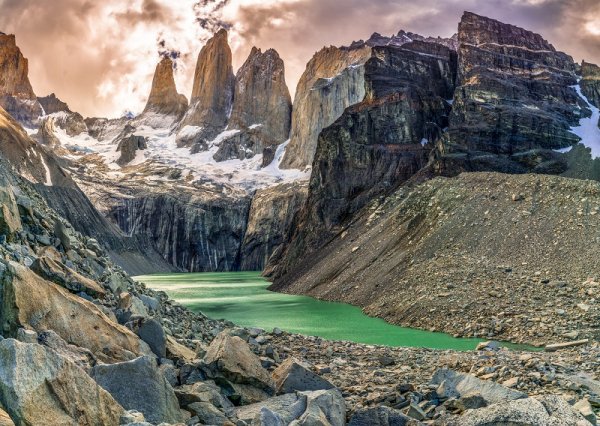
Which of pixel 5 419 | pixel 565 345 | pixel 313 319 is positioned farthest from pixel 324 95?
pixel 5 419

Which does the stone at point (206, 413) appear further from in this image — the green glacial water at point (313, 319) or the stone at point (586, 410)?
the green glacial water at point (313, 319)

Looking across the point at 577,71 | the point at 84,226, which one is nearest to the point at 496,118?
the point at 577,71

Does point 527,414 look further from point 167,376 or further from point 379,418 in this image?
point 167,376

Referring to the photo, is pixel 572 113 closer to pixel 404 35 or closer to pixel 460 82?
pixel 460 82

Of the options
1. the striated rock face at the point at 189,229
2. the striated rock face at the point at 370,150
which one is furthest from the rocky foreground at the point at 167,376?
the striated rock face at the point at 189,229

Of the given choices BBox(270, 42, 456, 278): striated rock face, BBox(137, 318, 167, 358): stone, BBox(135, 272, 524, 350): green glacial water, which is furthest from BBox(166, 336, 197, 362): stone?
BBox(270, 42, 456, 278): striated rock face

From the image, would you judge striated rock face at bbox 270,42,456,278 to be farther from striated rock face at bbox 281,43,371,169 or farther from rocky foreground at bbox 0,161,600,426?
striated rock face at bbox 281,43,371,169
